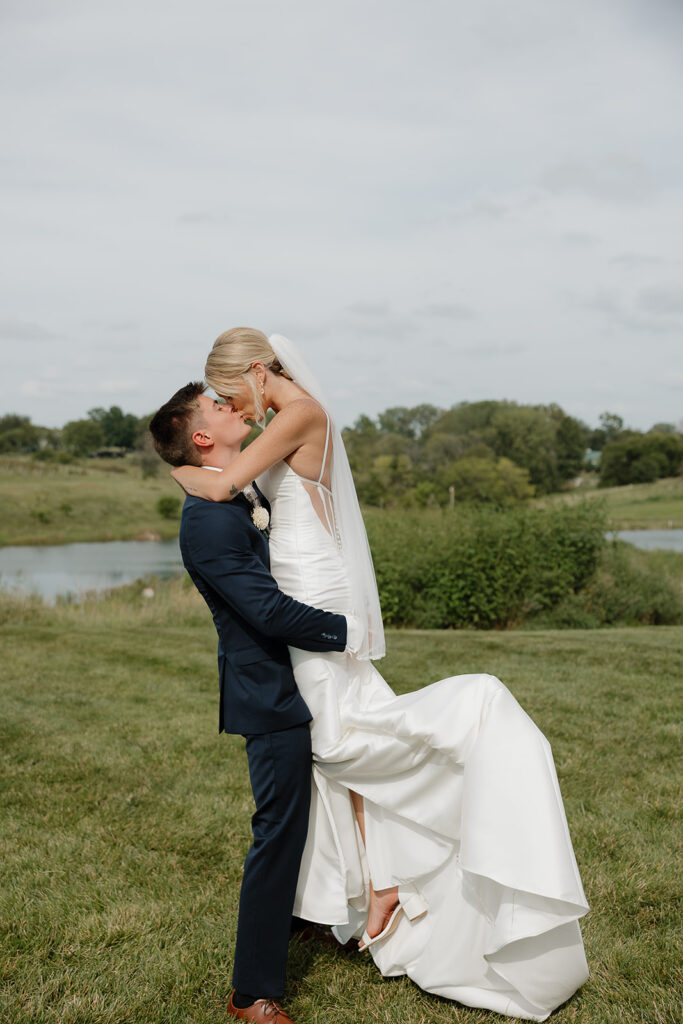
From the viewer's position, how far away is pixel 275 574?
343 centimetres

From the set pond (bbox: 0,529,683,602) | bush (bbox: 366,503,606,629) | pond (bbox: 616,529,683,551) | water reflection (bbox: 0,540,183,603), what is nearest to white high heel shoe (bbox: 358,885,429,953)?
bush (bbox: 366,503,606,629)

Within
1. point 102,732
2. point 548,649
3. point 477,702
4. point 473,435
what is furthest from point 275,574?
point 473,435

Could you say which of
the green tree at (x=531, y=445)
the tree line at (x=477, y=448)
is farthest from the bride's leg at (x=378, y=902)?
the green tree at (x=531, y=445)

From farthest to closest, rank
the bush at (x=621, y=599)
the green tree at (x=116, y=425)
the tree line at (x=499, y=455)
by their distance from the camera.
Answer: the green tree at (x=116, y=425), the tree line at (x=499, y=455), the bush at (x=621, y=599)

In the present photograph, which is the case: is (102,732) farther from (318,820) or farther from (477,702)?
(477,702)

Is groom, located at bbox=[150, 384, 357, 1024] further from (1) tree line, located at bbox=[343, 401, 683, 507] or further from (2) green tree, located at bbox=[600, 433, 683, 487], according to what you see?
(2) green tree, located at bbox=[600, 433, 683, 487]

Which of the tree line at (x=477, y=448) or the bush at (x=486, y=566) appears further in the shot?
the tree line at (x=477, y=448)

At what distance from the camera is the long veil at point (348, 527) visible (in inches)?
136

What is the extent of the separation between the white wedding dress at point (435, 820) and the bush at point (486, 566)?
1221 cm

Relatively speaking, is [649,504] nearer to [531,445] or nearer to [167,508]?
[531,445]

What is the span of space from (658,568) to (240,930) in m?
17.0

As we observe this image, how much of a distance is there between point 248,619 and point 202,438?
77 centimetres

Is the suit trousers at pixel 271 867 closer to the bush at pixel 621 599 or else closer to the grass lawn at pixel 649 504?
the bush at pixel 621 599

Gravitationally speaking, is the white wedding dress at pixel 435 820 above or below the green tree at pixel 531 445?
below
